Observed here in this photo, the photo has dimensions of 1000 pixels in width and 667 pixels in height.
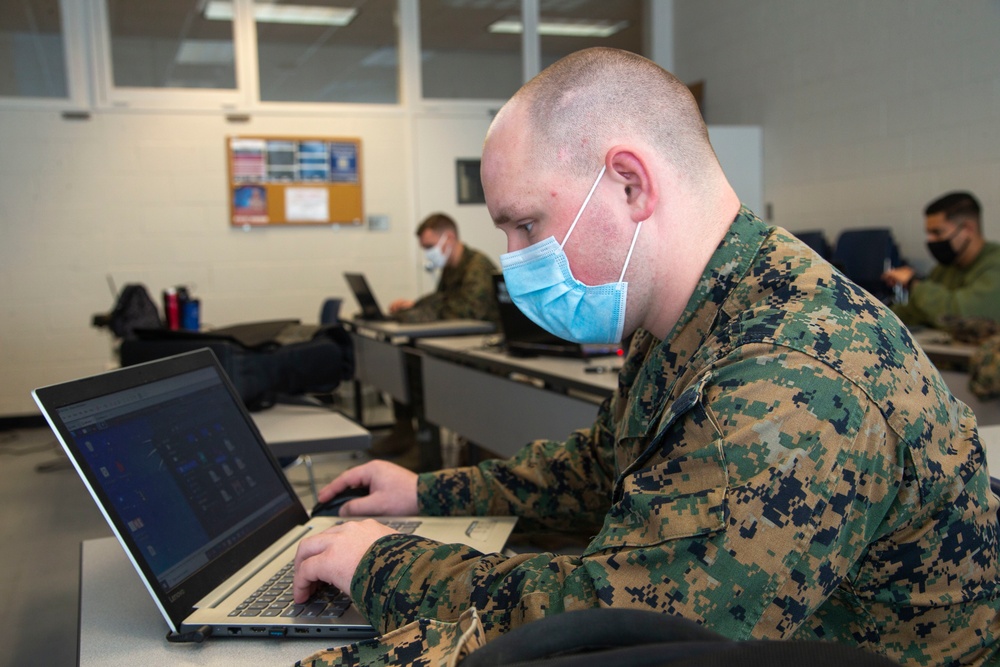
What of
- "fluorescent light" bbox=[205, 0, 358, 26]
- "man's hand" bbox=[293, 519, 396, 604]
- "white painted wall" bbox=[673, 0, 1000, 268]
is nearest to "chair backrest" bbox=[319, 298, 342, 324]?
"fluorescent light" bbox=[205, 0, 358, 26]

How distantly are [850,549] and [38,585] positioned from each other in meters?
3.02

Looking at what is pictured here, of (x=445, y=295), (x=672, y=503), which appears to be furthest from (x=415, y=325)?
(x=672, y=503)

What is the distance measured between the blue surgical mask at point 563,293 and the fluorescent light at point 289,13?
20.1 ft

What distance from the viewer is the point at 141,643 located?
85 centimetres

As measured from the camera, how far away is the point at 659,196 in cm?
90

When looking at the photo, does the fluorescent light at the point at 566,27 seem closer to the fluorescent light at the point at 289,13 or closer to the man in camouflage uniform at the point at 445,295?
the fluorescent light at the point at 289,13

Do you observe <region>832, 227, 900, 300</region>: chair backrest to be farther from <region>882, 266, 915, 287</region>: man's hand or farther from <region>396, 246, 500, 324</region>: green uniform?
<region>396, 246, 500, 324</region>: green uniform

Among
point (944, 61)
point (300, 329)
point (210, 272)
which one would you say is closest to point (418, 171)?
point (210, 272)

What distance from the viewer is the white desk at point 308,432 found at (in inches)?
74.9

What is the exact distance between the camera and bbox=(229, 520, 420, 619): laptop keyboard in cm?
87

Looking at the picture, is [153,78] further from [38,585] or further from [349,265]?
[38,585]

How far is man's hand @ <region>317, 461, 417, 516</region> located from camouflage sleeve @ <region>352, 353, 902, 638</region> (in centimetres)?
43

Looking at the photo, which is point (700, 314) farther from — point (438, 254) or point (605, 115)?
point (438, 254)

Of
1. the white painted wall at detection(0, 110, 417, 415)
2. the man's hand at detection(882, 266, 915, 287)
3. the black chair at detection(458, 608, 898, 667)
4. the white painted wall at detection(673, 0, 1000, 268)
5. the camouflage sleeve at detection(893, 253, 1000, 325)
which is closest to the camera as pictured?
the black chair at detection(458, 608, 898, 667)
